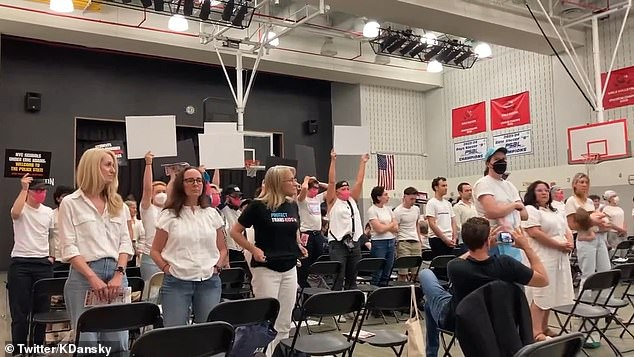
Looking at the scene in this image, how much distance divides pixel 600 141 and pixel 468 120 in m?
3.63

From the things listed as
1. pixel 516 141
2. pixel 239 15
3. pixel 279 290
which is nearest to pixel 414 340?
pixel 279 290

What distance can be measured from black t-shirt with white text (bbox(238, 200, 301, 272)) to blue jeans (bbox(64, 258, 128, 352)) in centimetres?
98

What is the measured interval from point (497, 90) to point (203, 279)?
1027cm

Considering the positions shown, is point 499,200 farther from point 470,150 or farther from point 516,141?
point 470,150

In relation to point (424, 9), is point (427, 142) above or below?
below

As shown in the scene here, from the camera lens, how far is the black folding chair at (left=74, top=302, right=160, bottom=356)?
2514 millimetres

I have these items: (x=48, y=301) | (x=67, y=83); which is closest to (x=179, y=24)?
(x=67, y=83)

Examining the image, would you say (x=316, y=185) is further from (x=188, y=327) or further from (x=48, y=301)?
(x=188, y=327)

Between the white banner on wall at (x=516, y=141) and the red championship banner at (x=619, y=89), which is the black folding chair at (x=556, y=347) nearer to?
the red championship banner at (x=619, y=89)

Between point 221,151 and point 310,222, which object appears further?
point 310,222

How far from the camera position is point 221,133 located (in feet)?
17.9

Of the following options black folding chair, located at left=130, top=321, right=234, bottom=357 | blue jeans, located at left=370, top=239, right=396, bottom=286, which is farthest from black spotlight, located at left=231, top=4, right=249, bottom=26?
black folding chair, located at left=130, top=321, right=234, bottom=357

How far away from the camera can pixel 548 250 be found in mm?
4168

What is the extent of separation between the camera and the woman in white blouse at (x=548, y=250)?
4.13 meters
